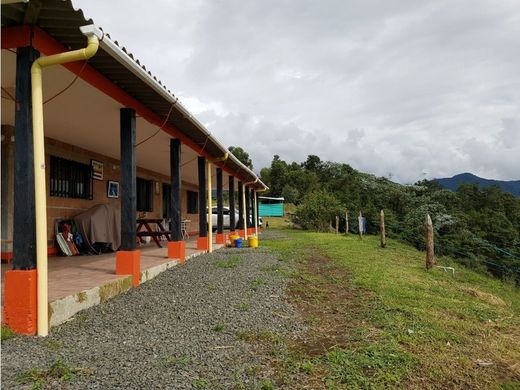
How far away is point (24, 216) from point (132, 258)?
6.76 ft

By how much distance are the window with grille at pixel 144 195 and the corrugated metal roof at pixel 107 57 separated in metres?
5.12

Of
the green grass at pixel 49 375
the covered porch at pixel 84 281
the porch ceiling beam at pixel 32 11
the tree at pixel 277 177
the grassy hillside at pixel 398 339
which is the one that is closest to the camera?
the green grass at pixel 49 375

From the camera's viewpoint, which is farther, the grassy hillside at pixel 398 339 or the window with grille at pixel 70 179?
the window with grille at pixel 70 179

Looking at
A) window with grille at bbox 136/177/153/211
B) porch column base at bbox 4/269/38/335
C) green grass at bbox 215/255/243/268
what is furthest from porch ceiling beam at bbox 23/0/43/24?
window with grille at bbox 136/177/153/211

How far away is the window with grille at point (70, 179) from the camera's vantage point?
789 cm

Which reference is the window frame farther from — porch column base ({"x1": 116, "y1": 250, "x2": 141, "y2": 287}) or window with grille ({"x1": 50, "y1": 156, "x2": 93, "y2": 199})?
porch column base ({"x1": 116, "y1": 250, "x2": 141, "y2": 287})

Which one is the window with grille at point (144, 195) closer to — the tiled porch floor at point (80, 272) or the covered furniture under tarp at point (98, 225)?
the covered furniture under tarp at point (98, 225)

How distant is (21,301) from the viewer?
3340 millimetres

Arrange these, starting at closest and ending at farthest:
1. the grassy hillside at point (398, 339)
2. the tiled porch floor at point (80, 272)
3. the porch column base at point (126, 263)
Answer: the grassy hillside at point (398, 339) → the tiled porch floor at point (80, 272) → the porch column base at point (126, 263)

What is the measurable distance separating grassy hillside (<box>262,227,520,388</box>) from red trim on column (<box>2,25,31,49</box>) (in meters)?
3.22

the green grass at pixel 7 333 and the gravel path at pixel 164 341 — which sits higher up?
the green grass at pixel 7 333

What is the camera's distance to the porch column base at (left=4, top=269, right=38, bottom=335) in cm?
334

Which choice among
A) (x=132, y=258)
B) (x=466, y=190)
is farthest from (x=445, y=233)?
(x=132, y=258)

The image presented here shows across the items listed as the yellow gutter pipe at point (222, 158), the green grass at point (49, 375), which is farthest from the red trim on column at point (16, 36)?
the yellow gutter pipe at point (222, 158)
